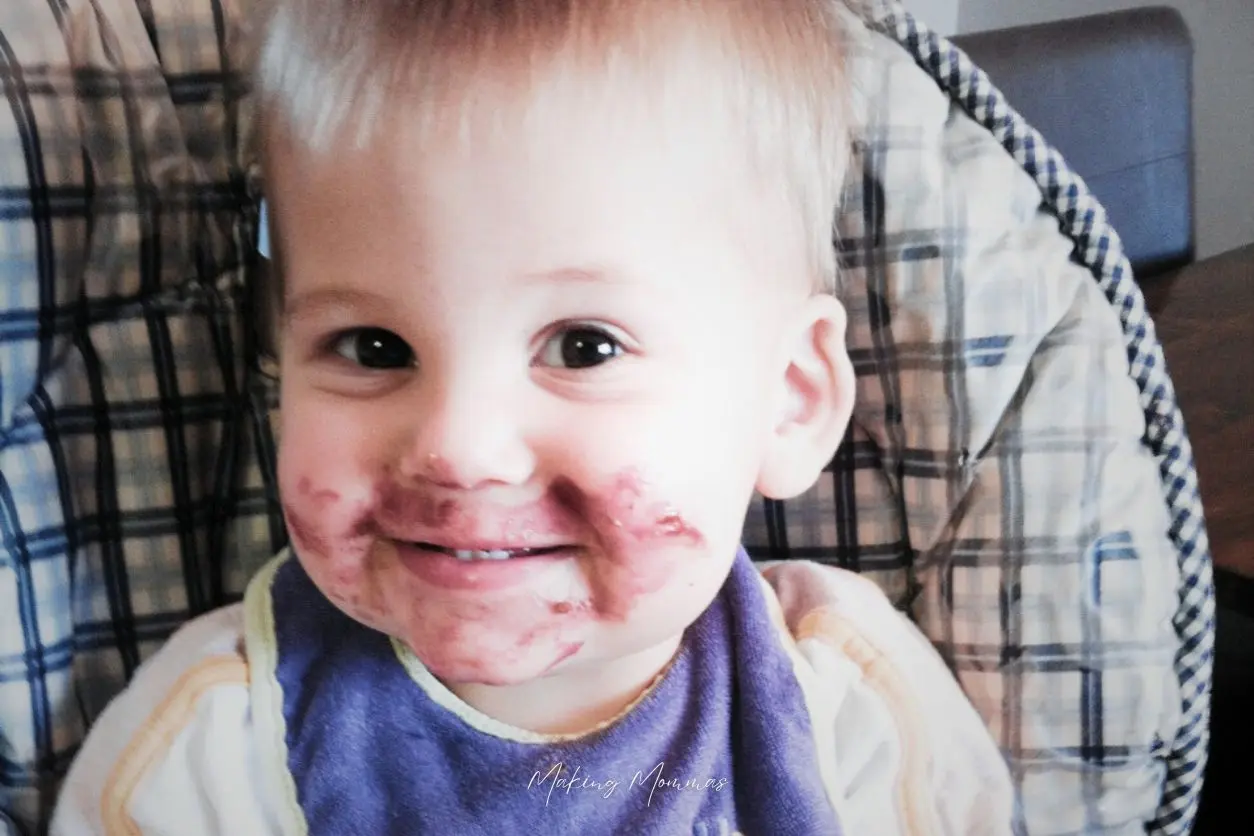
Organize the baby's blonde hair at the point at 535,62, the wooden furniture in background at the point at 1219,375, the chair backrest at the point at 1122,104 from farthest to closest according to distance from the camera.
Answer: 1. the chair backrest at the point at 1122,104
2. the wooden furniture in background at the point at 1219,375
3. the baby's blonde hair at the point at 535,62

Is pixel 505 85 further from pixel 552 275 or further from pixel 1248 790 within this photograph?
pixel 1248 790

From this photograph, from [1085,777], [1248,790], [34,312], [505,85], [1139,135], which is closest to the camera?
[505,85]

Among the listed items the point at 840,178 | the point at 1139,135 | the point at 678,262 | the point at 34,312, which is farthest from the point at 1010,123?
the point at 1139,135

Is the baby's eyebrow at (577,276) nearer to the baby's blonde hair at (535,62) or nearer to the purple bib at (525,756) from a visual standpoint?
the baby's blonde hair at (535,62)

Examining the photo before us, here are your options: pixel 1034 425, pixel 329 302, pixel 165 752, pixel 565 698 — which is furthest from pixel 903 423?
pixel 165 752

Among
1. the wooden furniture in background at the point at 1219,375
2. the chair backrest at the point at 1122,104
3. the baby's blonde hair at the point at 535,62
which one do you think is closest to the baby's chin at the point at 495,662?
the baby's blonde hair at the point at 535,62

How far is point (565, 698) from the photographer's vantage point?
682 mm

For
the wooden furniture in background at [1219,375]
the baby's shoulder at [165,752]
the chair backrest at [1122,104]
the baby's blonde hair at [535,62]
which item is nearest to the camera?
the baby's blonde hair at [535,62]

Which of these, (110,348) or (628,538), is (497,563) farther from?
(110,348)

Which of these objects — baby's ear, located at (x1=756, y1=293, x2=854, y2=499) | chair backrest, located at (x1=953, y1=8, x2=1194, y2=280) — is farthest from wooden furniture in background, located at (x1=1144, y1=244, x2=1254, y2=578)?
baby's ear, located at (x1=756, y1=293, x2=854, y2=499)

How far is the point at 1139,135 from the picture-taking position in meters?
1.52

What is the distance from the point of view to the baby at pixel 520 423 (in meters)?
0.51

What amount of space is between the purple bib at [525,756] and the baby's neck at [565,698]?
14 mm

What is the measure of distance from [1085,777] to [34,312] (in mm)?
741
